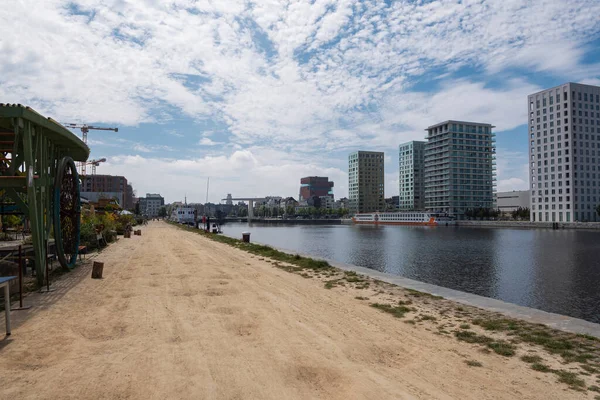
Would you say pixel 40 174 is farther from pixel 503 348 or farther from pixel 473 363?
pixel 503 348

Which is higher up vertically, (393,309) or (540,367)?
(540,367)

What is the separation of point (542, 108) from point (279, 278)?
163286 millimetres

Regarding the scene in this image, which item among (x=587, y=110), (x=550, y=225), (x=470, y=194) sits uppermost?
(x=587, y=110)

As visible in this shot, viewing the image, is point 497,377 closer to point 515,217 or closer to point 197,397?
point 197,397

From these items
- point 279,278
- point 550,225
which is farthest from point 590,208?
point 279,278

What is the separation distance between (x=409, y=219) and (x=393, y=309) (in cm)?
15983

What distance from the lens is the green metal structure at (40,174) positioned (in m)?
13.5

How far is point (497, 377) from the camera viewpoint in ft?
22.5

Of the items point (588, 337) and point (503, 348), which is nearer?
point (503, 348)

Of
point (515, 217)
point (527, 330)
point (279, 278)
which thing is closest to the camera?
point (527, 330)

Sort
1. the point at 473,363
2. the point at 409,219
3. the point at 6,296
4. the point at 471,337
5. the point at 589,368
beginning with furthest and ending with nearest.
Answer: the point at 409,219 < the point at 471,337 < the point at 6,296 < the point at 473,363 < the point at 589,368

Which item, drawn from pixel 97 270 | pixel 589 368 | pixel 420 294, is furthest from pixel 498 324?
pixel 97 270

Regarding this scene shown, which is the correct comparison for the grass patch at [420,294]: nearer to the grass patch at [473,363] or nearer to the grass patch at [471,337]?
the grass patch at [471,337]

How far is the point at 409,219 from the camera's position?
165375mm
